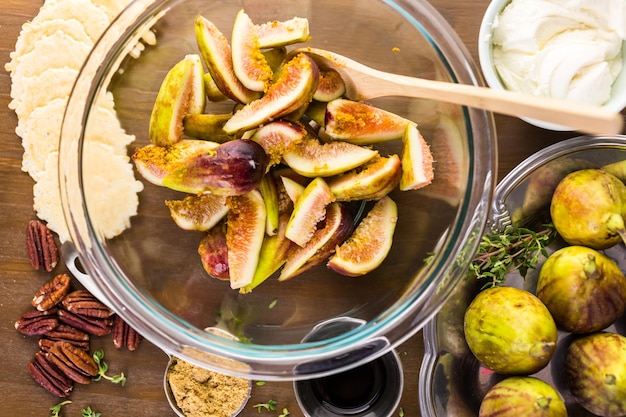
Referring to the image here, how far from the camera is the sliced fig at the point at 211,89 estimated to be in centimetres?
162

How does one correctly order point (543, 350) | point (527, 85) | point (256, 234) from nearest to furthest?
1. point (543, 350)
2. point (256, 234)
3. point (527, 85)

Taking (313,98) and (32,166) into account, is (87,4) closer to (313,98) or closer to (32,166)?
(32,166)

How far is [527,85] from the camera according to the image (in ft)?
5.39

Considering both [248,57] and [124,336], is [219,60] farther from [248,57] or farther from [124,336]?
[124,336]

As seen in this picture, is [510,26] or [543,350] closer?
[543,350]

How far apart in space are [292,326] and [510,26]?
3.09 feet

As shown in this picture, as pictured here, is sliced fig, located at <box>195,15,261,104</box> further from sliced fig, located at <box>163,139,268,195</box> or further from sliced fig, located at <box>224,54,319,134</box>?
sliced fig, located at <box>163,139,268,195</box>

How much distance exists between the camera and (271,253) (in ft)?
5.17

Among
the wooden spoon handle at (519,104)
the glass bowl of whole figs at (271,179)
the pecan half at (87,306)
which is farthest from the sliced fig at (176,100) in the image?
the pecan half at (87,306)

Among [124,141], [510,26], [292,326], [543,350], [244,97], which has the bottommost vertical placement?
[292,326]

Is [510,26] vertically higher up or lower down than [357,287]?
higher up

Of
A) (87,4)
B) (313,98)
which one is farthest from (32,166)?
(313,98)

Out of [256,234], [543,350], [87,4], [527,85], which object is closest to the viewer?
[543,350]

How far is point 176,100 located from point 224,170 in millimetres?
224
